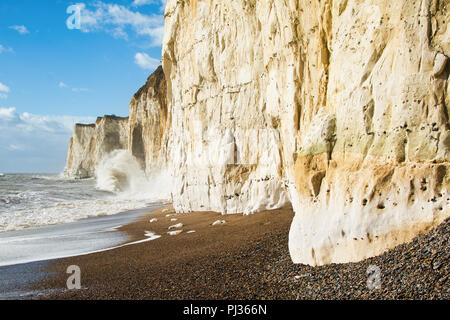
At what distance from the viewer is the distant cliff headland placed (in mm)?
4332

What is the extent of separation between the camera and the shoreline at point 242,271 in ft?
12.2

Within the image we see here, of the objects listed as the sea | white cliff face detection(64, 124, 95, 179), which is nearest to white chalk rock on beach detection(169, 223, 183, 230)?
the sea

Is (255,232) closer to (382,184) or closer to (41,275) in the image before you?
(382,184)

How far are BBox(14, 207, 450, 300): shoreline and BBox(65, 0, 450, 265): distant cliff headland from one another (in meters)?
0.37

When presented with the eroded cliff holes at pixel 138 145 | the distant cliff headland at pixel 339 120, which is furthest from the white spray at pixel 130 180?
the distant cliff headland at pixel 339 120

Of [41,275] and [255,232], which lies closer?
[41,275]

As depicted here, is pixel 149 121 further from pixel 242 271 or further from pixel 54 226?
pixel 242 271

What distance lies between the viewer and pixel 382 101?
4.75 m

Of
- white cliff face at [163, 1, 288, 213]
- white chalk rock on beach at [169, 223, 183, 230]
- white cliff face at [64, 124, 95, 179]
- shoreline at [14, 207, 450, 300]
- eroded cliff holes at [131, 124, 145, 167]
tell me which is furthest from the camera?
white cliff face at [64, 124, 95, 179]

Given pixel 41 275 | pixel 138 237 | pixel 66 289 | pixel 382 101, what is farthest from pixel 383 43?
Answer: pixel 138 237

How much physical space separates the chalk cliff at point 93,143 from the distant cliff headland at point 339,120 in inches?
1947

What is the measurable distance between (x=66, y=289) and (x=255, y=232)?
4.09 meters

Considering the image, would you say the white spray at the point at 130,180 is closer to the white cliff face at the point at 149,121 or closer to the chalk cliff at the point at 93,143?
the white cliff face at the point at 149,121

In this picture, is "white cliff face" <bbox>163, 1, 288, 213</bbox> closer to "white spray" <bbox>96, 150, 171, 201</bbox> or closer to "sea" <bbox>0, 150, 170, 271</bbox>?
"sea" <bbox>0, 150, 170, 271</bbox>
